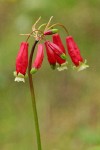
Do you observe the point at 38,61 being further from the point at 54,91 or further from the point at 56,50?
the point at 54,91

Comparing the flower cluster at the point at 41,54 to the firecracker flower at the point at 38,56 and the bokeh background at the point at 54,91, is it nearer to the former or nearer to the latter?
the firecracker flower at the point at 38,56

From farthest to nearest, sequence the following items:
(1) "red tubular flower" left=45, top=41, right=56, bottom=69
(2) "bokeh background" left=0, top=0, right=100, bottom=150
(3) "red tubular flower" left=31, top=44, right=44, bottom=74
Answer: (2) "bokeh background" left=0, top=0, right=100, bottom=150, (1) "red tubular flower" left=45, top=41, right=56, bottom=69, (3) "red tubular flower" left=31, top=44, right=44, bottom=74

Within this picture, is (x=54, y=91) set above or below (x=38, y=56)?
below

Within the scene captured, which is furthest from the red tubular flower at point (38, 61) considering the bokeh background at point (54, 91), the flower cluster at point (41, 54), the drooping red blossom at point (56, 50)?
the bokeh background at point (54, 91)

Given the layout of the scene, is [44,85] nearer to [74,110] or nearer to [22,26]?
[74,110]

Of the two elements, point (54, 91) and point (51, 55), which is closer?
point (51, 55)

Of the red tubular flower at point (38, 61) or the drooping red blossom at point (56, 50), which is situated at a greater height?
the drooping red blossom at point (56, 50)

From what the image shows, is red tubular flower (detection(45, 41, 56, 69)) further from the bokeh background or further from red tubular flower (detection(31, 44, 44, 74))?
the bokeh background

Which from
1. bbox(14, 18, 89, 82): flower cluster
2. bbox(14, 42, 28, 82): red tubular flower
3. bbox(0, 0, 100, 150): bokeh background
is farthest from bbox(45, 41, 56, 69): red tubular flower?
bbox(0, 0, 100, 150): bokeh background

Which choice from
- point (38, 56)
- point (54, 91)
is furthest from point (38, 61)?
point (54, 91)
